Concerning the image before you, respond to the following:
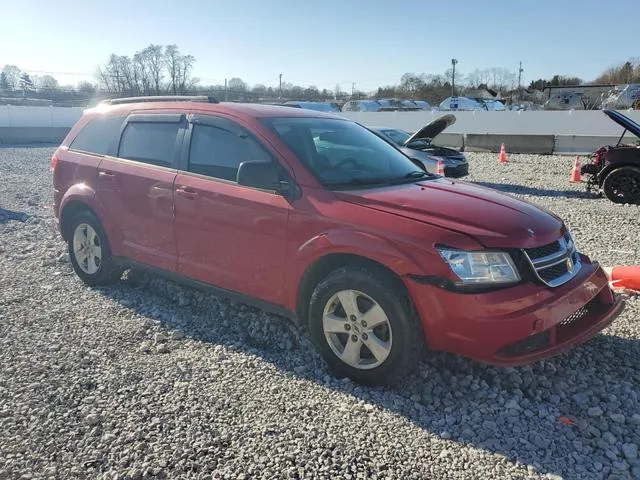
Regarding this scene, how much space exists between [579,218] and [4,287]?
8157 millimetres

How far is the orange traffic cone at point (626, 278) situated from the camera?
536cm

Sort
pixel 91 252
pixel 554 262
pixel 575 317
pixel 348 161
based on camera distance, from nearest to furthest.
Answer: pixel 554 262, pixel 575 317, pixel 348 161, pixel 91 252

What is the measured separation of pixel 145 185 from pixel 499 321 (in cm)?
314

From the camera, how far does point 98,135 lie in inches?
221

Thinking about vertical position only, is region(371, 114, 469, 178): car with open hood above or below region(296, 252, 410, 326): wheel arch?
above

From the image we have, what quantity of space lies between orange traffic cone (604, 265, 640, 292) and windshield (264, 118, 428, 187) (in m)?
2.31

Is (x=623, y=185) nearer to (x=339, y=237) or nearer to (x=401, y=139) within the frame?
(x=401, y=139)

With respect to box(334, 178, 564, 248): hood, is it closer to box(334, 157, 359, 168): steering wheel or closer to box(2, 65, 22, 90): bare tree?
box(334, 157, 359, 168): steering wheel

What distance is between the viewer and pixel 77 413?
3.35 metres

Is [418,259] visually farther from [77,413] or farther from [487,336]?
[77,413]

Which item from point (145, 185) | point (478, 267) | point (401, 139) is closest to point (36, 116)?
point (401, 139)

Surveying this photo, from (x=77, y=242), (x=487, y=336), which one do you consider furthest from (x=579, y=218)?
(x=77, y=242)

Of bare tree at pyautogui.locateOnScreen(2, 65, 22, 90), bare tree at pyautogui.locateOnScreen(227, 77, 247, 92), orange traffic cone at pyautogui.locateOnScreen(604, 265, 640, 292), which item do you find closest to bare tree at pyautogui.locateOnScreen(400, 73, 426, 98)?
bare tree at pyautogui.locateOnScreen(227, 77, 247, 92)

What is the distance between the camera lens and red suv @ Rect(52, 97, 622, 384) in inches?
131
